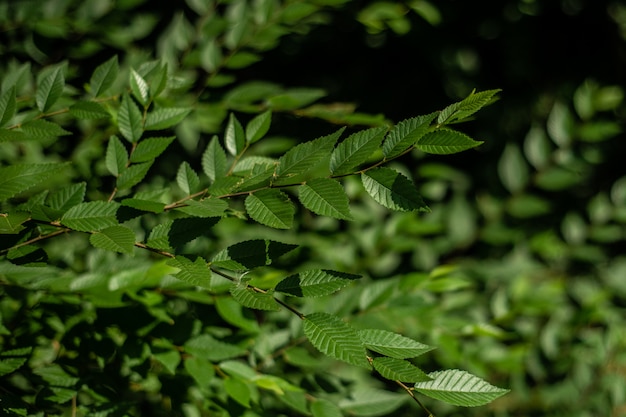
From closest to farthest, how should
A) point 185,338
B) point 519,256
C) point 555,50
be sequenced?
1. point 185,338
2. point 519,256
3. point 555,50

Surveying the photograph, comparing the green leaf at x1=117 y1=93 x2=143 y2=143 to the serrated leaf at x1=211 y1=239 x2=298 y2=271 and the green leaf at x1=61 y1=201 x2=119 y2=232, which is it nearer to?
the green leaf at x1=61 y1=201 x2=119 y2=232

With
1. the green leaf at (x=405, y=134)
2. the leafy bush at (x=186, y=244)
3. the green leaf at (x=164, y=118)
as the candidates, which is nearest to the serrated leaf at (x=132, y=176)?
the leafy bush at (x=186, y=244)

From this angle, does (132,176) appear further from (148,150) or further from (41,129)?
(41,129)

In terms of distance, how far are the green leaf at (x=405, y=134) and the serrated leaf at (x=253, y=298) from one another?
23cm

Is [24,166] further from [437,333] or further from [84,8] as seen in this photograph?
[437,333]

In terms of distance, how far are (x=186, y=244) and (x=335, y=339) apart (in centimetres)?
44

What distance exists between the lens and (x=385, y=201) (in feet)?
2.10

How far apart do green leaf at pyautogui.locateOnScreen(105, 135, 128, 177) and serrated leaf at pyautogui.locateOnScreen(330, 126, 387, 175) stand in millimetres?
357

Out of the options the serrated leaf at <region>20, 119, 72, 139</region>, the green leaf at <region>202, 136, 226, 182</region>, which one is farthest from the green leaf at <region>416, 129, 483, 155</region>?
the serrated leaf at <region>20, 119, 72, 139</region>

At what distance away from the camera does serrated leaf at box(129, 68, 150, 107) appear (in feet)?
2.92

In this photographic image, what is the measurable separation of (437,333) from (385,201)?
2.23 feet

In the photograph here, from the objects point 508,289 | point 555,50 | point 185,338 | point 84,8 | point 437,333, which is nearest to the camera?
point 185,338

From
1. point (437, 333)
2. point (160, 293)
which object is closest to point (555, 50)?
point (437, 333)

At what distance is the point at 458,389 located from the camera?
2.02 feet
